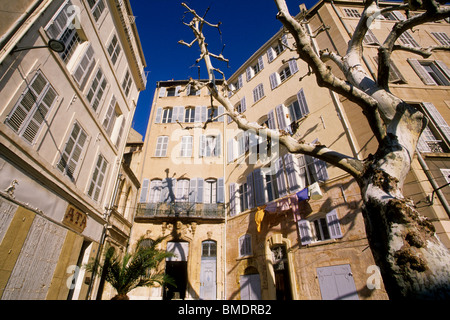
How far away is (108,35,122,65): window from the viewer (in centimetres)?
1056

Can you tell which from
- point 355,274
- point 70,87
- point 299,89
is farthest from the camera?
point 299,89

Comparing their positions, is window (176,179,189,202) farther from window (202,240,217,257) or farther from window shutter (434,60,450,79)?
window shutter (434,60,450,79)

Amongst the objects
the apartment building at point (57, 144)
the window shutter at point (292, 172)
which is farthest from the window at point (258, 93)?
the apartment building at point (57, 144)

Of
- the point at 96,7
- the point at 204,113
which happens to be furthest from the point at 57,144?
the point at 204,113

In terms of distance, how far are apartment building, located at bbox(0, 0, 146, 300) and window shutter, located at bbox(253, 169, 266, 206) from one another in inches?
291

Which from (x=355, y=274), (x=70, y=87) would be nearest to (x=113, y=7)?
(x=70, y=87)

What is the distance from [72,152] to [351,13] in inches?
716

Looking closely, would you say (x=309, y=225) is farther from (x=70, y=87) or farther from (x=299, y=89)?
(x=70, y=87)

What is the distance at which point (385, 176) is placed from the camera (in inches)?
122

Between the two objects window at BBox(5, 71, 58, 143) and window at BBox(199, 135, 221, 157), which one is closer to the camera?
window at BBox(5, 71, 58, 143)

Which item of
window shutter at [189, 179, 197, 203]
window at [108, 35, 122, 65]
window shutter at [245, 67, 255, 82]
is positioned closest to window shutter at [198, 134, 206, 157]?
window shutter at [189, 179, 197, 203]

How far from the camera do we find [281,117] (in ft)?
44.8

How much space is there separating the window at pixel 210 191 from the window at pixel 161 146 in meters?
4.15

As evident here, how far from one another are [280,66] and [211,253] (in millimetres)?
13240
